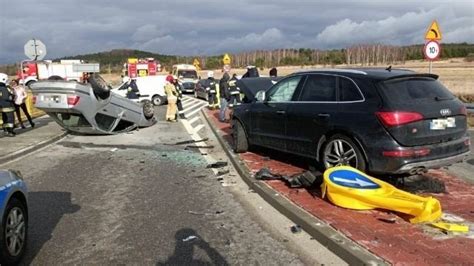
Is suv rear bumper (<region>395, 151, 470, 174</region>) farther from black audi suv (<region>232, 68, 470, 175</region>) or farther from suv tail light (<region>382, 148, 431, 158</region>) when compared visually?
suv tail light (<region>382, 148, 431, 158</region>)

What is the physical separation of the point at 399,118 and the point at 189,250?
3.24m

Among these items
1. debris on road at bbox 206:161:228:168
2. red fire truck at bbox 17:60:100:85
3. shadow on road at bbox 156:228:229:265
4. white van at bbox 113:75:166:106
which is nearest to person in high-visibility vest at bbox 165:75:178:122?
white van at bbox 113:75:166:106

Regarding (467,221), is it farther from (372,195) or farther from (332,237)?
(332,237)

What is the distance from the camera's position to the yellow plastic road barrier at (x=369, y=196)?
5.57m

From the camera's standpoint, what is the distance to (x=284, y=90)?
8.96 metres

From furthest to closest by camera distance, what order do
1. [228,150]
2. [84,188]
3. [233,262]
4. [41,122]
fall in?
1. [41,122]
2. [228,150]
3. [84,188]
4. [233,262]

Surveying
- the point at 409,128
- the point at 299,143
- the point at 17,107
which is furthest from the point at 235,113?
the point at 17,107

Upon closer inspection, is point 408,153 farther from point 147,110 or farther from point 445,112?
point 147,110

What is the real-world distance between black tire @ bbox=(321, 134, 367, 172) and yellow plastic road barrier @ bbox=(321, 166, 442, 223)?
0.73 m

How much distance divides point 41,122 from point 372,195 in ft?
52.0

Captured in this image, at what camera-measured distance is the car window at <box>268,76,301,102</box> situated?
867cm

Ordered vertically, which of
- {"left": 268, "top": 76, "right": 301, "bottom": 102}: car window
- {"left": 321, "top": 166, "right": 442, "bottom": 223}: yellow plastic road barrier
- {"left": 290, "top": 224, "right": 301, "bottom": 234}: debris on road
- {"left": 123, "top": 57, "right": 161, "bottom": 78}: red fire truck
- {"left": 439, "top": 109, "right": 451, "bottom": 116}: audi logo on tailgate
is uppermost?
{"left": 123, "top": 57, "right": 161, "bottom": 78}: red fire truck

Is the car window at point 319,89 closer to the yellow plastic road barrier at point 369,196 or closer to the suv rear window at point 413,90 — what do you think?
the suv rear window at point 413,90

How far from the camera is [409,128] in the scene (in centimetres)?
646
